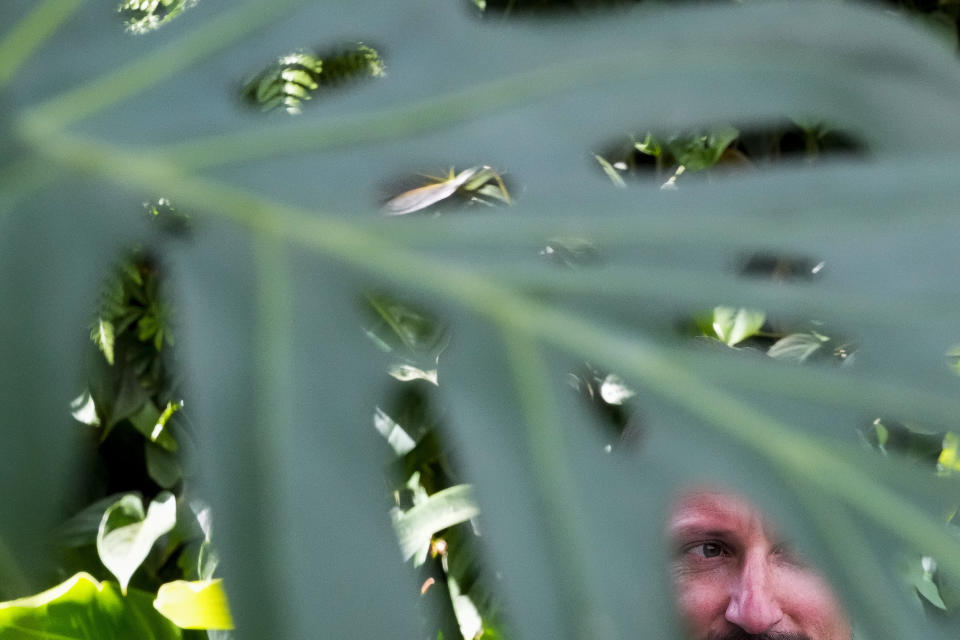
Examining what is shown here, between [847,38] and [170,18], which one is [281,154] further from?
[847,38]

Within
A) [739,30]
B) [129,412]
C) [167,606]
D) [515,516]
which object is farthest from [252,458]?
[129,412]

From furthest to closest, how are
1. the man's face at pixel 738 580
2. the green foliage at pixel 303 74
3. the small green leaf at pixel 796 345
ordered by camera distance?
1. the man's face at pixel 738 580
2. the small green leaf at pixel 796 345
3. the green foliage at pixel 303 74

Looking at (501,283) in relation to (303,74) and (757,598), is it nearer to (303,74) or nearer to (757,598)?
(303,74)

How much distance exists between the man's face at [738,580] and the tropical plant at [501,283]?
1.00 meters

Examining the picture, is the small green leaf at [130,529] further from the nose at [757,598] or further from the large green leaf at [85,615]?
the nose at [757,598]

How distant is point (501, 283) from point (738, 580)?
3.67 feet

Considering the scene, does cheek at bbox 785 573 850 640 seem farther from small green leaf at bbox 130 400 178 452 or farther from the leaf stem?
the leaf stem

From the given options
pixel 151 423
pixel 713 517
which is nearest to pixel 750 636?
pixel 713 517

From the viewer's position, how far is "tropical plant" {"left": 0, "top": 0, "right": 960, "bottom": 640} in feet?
0.83

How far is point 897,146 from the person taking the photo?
0.32 m

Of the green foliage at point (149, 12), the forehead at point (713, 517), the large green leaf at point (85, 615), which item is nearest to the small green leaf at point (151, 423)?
the large green leaf at point (85, 615)

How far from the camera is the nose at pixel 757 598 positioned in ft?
4.16

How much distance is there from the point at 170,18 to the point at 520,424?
0.63 feet

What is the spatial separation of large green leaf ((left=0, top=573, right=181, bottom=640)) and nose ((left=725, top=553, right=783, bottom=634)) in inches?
28.2
